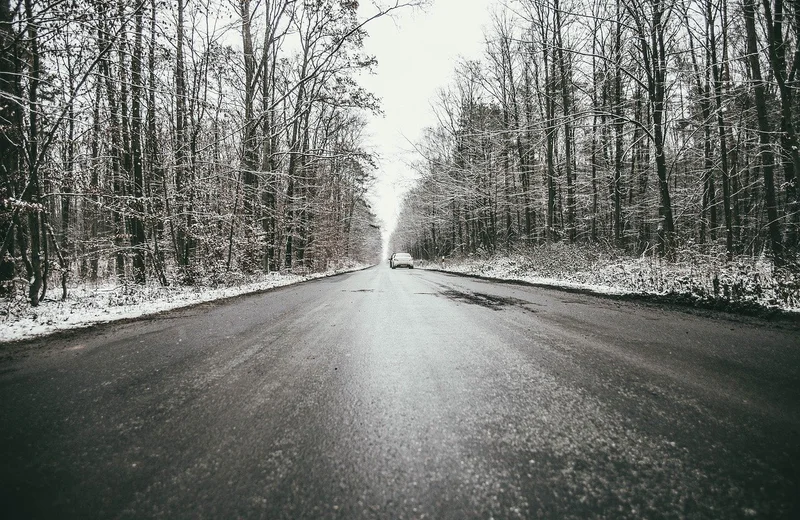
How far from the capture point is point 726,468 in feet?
4.08

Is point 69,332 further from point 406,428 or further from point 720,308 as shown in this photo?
point 720,308

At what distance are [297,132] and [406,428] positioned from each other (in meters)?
19.7

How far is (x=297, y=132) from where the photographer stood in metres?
18.4

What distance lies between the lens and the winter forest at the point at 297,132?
5.93 metres

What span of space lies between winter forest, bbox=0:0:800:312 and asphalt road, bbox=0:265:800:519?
4.57 meters

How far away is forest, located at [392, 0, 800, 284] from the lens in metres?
8.09

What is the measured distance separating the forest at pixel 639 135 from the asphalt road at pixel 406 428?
6252 millimetres

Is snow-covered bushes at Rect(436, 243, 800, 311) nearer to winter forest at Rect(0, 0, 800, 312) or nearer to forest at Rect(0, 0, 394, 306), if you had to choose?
winter forest at Rect(0, 0, 800, 312)

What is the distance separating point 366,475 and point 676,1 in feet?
40.9

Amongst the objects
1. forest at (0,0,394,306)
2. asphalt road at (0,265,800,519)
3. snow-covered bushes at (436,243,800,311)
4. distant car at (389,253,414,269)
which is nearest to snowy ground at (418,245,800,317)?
snow-covered bushes at (436,243,800,311)

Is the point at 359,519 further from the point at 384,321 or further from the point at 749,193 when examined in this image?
the point at 749,193

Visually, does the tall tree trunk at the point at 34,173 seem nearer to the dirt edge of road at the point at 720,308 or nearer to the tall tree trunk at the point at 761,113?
the dirt edge of road at the point at 720,308

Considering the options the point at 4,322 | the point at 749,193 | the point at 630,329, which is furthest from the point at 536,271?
the point at 749,193

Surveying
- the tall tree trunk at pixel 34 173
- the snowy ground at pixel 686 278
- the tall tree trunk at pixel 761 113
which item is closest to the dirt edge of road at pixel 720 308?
the snowy ground at pixel 686 278
